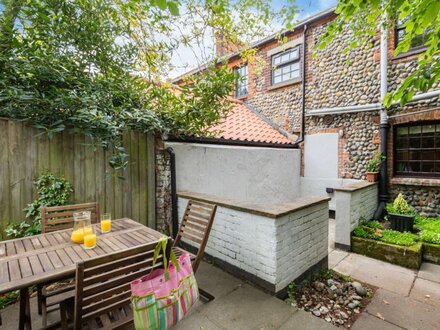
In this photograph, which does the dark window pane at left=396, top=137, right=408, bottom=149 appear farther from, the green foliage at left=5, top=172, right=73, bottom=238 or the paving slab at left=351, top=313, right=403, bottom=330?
the green foliage at left=5, top=172, right=73, bottom=238

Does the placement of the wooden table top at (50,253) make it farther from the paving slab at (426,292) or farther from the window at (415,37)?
the window at (415,37)

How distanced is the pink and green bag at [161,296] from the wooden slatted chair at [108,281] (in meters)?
0.09

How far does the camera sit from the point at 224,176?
16.1 ft

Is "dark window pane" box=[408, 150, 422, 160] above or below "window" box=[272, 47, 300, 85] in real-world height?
below

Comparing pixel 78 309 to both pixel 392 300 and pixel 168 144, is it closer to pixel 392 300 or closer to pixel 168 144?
pixel 168 144

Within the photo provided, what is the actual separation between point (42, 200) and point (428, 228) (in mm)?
6584

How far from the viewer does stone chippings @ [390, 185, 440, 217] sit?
5.11 meters

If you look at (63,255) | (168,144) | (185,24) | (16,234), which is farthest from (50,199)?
(185,24)

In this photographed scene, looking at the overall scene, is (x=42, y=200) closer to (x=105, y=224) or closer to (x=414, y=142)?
(x=105, y=224)

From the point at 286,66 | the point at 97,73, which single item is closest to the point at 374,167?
the point at 286,66

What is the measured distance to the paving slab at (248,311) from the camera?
2164 mm

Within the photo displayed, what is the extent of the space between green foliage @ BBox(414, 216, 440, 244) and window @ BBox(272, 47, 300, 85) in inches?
199

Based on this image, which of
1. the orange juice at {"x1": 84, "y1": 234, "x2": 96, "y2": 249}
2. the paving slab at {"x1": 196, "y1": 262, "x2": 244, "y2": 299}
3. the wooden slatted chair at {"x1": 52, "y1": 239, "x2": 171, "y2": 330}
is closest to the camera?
the wooden slatted chair at {"x1": 52, "y1": 239, "x2": 171, "y2": 330}

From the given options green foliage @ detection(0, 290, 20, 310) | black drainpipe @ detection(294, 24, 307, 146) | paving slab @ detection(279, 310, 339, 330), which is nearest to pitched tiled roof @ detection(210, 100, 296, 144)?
black drainpipe @ detection(294, 24, 307, 146)
